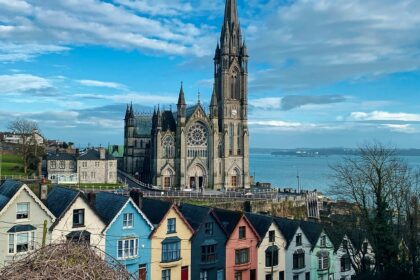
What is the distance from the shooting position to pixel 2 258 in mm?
27891

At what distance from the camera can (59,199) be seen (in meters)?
32.3

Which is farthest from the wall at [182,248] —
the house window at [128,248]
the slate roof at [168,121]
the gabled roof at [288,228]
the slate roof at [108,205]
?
the slate roof at [168,121]

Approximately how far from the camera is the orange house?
116 ft

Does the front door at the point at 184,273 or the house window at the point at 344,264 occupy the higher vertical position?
the front door at the point at 184,273

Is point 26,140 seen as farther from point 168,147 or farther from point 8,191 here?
point 8,191

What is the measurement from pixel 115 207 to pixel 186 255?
673 centimetres

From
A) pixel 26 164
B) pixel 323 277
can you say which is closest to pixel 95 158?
pixel 26 164

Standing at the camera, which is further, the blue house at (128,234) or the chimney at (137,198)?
the chimney at (137,198)

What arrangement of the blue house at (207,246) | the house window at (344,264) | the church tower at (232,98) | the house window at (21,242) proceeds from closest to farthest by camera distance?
the house window at (21,242) < the blue house at (207,246) < the house window at (344,264) < the church tower at (232,98)

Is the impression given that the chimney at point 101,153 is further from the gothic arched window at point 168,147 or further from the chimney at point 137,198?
the chimney at point 137,198

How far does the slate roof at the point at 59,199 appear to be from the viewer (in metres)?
30.7

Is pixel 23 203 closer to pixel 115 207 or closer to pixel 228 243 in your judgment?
pixel 115 207

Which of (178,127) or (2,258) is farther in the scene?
(178,127)

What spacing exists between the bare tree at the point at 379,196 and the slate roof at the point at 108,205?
17522mm
